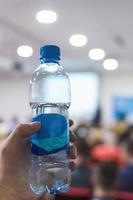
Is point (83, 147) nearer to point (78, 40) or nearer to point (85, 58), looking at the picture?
point (78, 40)

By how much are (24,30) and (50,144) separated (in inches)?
214

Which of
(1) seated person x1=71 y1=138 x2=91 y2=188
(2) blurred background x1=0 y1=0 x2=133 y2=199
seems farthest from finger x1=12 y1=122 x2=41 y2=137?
(2) blurred background x1=0 y1=0 x2=133 y2=199

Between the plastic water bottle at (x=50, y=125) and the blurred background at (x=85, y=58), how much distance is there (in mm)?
1491

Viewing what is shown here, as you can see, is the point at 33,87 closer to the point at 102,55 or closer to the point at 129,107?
the point at 102,55

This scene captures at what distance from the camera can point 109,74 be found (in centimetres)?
1108

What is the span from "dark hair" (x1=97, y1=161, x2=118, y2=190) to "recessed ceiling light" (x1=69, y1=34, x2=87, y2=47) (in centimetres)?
374

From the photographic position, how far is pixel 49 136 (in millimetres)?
1079

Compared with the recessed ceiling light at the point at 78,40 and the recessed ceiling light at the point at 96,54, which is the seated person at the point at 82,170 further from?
the recessed ceiling light at the point at 96,54

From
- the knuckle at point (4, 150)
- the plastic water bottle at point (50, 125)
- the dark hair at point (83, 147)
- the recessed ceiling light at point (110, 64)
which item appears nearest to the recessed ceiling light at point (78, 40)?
the recessed ceiling light at point (110, 64)

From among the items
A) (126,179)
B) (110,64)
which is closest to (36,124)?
(126,179)

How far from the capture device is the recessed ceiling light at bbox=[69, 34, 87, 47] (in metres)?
6.51

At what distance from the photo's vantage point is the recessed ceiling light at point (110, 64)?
896 cm

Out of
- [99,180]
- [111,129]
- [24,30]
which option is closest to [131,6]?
[24,30]

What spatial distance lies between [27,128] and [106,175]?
1.87 metres
